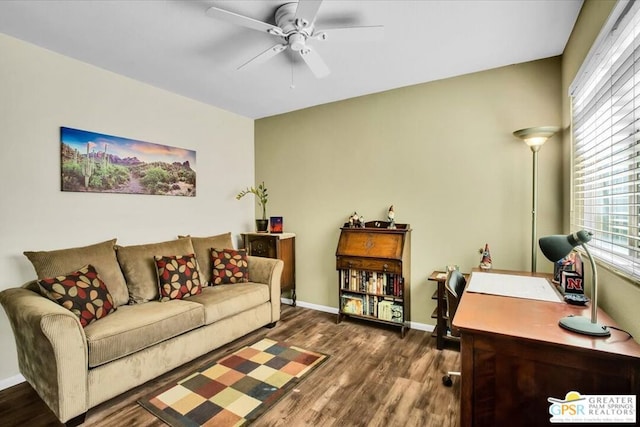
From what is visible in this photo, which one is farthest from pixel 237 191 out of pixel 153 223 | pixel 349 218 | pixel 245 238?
pixel 349 218

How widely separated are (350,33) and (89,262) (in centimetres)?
263

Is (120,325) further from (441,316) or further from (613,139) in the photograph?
(613,139)

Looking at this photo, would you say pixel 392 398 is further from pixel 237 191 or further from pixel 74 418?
pixel 237 191

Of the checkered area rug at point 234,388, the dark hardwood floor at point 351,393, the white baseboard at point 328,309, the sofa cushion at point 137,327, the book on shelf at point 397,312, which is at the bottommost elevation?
the dark hardwood floor at point 351,393

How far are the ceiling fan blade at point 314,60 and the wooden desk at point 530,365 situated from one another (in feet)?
6.40

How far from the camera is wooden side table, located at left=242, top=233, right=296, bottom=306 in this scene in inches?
155

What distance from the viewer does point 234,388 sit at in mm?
2285

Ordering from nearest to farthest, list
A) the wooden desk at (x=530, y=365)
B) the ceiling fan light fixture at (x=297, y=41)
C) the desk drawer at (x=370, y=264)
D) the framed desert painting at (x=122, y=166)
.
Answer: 1. the wooden desk at (x=530, y=365)
2. the ceiling fan light fixture at (x=297, y=41)
3. the framed desert painting at (x=122, y=166)
4. the desk drawer at (x=370, y=264)

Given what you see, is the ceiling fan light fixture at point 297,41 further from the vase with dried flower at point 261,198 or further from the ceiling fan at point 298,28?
the vase with dried flower at point 261,198

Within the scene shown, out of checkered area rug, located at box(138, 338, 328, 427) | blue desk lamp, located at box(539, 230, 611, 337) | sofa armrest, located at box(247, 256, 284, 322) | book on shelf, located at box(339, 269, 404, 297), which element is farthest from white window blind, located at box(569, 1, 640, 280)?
sofa armrest, located at box(247, 256, 284, 322)

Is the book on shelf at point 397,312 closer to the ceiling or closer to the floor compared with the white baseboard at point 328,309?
closer to the ceiling

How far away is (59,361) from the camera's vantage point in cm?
184

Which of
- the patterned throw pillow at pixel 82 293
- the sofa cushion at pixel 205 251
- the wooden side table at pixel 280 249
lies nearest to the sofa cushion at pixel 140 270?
the patterned throw pillow at pixel 82 293

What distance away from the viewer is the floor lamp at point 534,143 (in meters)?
2.44
